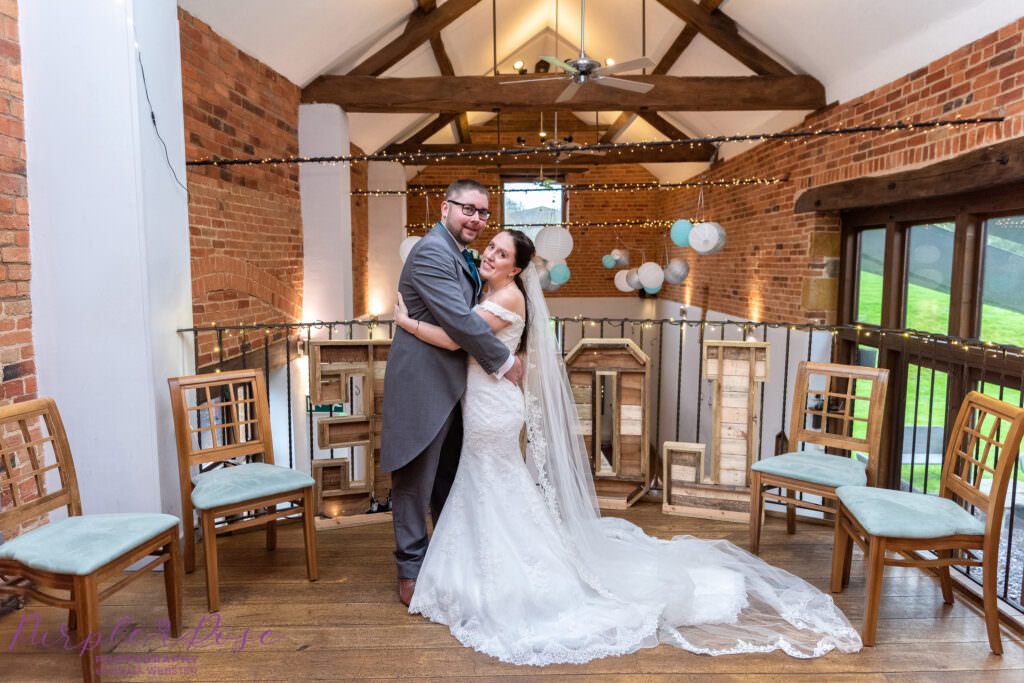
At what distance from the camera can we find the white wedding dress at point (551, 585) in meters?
2.38

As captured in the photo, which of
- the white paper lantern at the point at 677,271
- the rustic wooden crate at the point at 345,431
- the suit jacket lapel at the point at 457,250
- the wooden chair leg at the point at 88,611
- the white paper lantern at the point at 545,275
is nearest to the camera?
the wooden chair leg at the point at 88,611

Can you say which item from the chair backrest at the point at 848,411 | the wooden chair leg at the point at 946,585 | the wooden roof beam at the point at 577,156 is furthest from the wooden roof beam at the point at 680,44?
the wooden chair leg at the point at 946,585

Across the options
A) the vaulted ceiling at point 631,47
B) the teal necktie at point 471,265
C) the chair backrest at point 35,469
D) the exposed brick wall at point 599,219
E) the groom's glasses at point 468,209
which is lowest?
the chair backrest at point 35,469

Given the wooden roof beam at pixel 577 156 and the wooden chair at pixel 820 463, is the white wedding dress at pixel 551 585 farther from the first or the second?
the wooden roof beam at pixel 577 156

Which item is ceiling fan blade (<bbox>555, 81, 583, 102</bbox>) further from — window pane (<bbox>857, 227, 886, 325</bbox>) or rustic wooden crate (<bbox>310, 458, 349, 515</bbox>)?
rustic wooden crate (<bbox>310, 458, 349, 515</bbox>)

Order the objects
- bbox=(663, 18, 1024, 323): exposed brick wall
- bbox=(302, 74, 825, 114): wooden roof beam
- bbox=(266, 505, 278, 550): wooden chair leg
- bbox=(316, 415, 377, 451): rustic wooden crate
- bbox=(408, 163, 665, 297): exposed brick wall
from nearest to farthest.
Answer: bbox=(266, 505, 278, 550): wooden chair leg, bbox=(316, 415, 377, 451): rustic wooden crate, bbox=(663, 18, 1024, 323): exposed brick wall, bbox=(302, 74, 825, 114): wooden roof beam, bbox=(408, 163, 665, 297): exposed brick wall

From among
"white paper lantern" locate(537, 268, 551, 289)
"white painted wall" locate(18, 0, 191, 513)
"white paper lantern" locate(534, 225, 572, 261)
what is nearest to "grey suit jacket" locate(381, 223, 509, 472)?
"white painted wall" locate(18, 0, 191, 513)

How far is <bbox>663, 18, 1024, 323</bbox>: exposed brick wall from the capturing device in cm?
410

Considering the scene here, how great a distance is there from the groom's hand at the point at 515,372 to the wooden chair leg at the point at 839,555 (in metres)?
1.49

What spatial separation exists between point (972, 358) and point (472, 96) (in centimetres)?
479

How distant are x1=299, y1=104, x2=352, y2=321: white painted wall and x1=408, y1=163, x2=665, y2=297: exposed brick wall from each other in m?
5.64

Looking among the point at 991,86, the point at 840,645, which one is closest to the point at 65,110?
the point at 840,645

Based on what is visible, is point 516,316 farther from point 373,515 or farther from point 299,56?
point 299,56

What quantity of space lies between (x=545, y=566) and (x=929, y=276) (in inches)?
167
